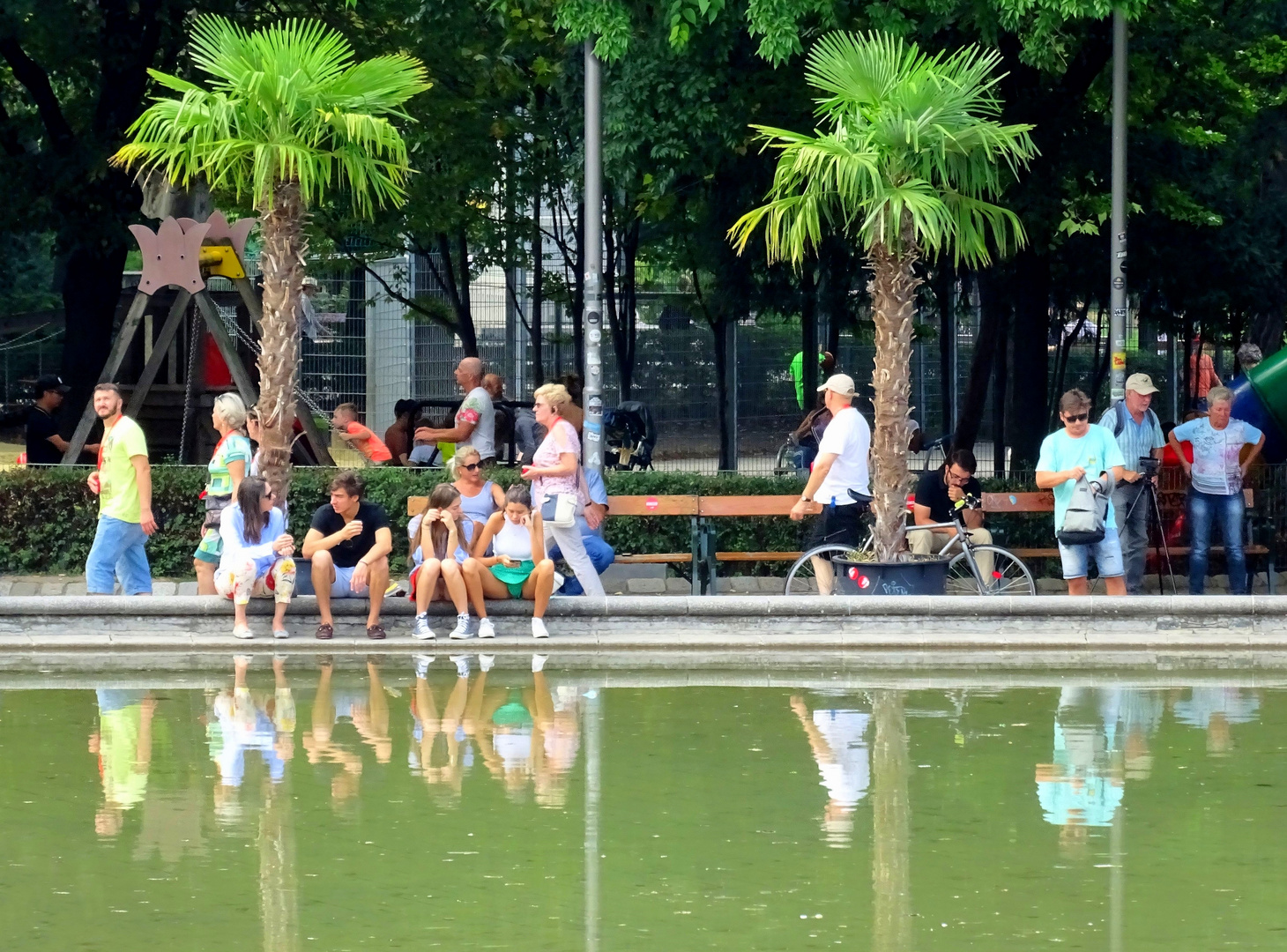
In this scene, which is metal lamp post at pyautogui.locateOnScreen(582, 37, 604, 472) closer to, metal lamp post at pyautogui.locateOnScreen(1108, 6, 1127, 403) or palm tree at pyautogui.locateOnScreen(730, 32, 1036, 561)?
palm tree at pyautogui.locateOnScreen(730, 32, 1036, 561)

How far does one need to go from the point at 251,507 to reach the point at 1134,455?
669 centimetres

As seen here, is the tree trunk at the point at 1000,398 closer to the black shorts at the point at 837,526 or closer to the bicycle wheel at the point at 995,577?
the bicycle wheel at the point at 995,577

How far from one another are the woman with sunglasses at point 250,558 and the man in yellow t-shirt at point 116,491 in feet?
2.51

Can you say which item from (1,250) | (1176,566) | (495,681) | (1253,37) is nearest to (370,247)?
(1,250)

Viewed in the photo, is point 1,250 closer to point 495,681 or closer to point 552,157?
point 552,157

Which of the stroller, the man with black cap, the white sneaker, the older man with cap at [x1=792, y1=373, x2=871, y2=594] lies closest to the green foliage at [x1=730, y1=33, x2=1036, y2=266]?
the older man with cap at [x1=792, y1=373, x2=871, y2=594]

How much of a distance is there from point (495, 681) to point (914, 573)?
11.0ft

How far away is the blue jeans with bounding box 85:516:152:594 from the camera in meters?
13.3

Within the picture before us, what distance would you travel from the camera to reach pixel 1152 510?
16078 mm

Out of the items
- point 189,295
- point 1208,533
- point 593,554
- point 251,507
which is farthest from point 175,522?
point 1208,533

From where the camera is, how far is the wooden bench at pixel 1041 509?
1540 centimetres

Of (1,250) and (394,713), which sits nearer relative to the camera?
(394,713)

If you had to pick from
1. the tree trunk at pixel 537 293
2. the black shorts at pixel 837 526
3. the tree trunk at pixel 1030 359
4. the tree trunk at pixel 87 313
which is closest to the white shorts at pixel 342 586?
the black shorts at pixel 837 526

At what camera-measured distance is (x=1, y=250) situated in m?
38.3
